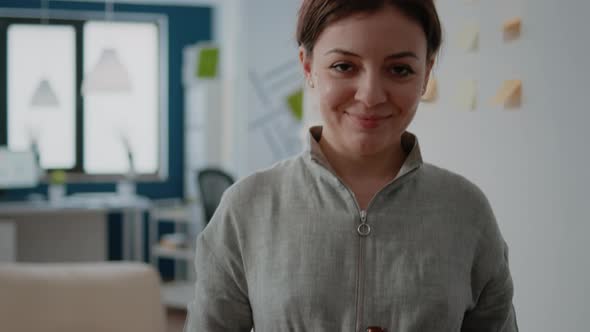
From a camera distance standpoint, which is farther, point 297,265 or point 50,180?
point 50,180

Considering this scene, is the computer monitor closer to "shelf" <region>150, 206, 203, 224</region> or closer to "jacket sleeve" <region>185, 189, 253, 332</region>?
"shelf" <region>150, 206, 203, 224</region>

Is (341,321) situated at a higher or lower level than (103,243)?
higher

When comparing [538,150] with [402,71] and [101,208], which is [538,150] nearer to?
[402,71]

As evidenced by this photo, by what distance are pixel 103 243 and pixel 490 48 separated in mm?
4967

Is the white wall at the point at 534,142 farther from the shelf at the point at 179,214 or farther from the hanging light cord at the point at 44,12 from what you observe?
the hanging light cord at the point at 44,12

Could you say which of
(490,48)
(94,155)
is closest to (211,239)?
(490,48)

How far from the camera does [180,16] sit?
6953 mm

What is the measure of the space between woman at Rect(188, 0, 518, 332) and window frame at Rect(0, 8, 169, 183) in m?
5.84

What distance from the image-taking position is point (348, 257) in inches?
41.4

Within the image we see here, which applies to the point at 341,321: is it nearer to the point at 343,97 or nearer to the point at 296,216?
the point at 296,216

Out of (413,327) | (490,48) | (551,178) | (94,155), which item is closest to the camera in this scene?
(413,327)

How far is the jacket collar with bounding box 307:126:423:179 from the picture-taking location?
43.4 inches

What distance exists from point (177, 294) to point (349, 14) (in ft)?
16.6

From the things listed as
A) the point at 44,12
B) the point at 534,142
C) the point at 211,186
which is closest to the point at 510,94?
the point at 534,142
